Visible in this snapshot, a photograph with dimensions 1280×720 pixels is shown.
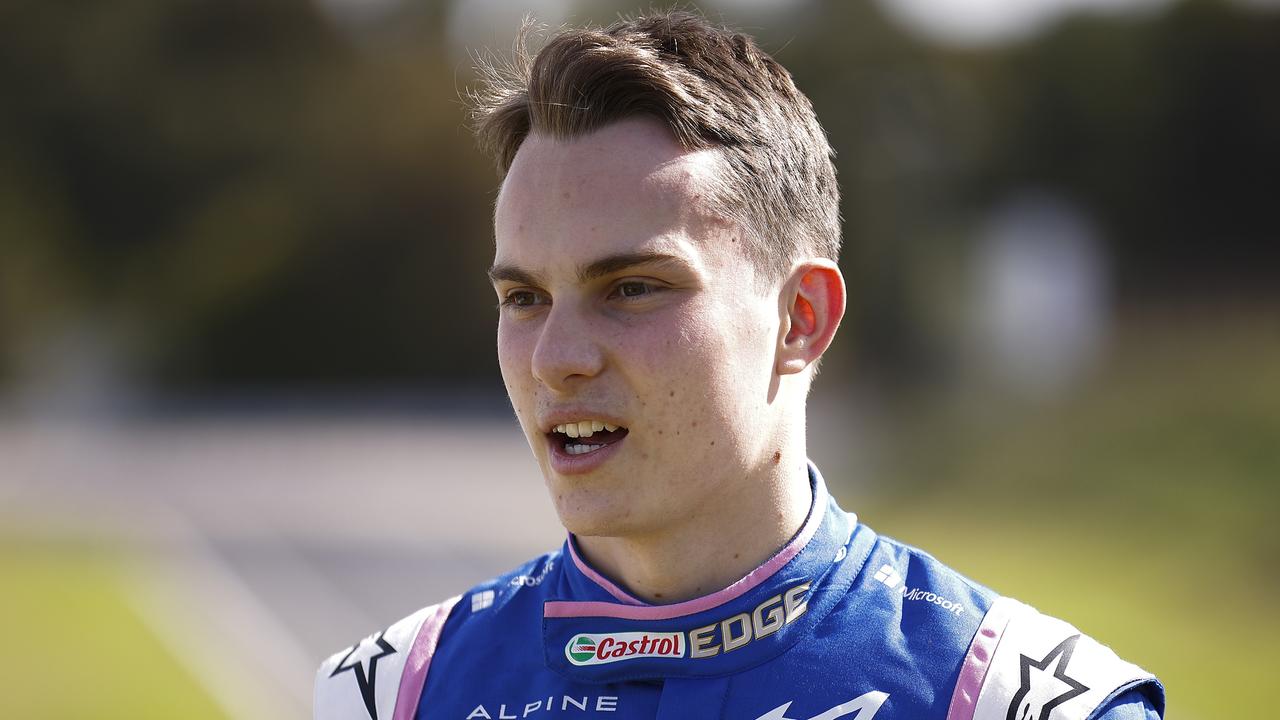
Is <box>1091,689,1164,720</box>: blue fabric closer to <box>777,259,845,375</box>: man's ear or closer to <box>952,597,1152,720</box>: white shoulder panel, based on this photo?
<box>952,597,1152,720</box>: white shoulder panel

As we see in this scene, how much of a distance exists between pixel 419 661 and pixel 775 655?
741 mm

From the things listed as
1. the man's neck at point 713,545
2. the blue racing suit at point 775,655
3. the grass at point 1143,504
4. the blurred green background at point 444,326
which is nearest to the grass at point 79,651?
the blurred green background at point 444,326

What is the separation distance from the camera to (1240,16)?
97.6 feet

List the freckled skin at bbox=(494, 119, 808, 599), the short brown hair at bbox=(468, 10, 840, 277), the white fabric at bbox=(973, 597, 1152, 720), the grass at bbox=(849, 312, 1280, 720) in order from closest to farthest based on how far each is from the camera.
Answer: the white fabric at bbox=(973, 597, 1152, 720)
the freckled skin at bbox=(494, 119, 808, 599)
the short brown hair at bbox=(468, 10, 840, 277)
the grass at bbox=(849, 312, 1280, 720)

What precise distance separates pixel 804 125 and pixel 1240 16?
30584mm

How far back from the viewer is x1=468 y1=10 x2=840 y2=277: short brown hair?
2.57 m

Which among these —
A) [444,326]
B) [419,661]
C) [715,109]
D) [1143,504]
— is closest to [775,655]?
[419,661]

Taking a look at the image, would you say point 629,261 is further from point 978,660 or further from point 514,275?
point 978,660

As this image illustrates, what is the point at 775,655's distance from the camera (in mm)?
2518

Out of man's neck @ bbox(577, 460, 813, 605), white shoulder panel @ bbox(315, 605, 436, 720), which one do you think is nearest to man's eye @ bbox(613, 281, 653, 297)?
man's neck @ bbox(577, 460, 813, 605)

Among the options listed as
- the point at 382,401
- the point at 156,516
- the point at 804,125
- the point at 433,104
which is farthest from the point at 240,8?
the point at 804,125

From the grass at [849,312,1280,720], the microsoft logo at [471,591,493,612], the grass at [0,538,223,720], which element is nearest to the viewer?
the microsoft logo at [471,591,493,612]

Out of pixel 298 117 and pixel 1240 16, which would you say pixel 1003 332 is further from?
pixel 298 117

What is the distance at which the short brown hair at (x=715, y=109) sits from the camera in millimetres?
2572
